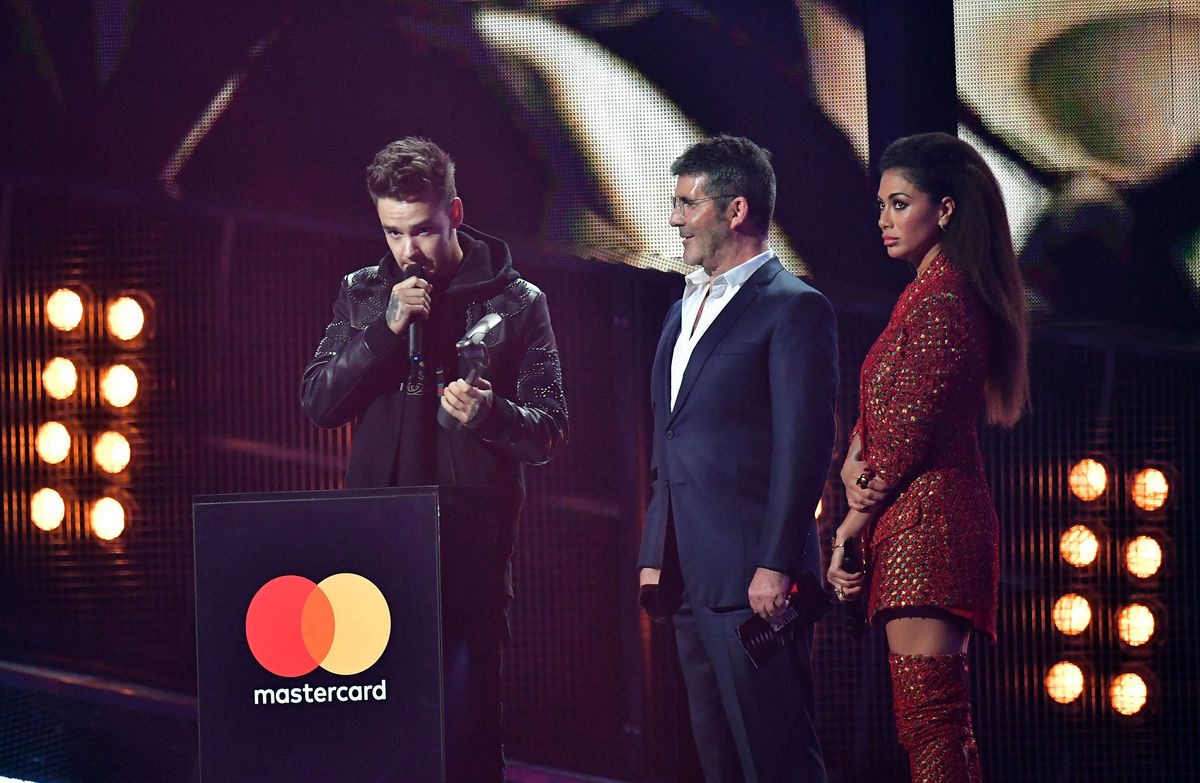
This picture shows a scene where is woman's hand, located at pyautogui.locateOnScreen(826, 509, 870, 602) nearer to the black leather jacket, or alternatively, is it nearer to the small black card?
the small black card

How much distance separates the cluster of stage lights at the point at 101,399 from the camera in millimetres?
3633

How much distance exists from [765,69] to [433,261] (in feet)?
4.24

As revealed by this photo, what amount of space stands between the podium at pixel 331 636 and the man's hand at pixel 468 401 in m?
0.50

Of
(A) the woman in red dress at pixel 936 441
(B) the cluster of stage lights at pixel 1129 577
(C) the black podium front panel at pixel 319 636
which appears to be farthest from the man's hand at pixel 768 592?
(B) the cluster of stage lights at pixel 1129 577

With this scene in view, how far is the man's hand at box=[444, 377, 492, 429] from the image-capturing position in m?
2.58

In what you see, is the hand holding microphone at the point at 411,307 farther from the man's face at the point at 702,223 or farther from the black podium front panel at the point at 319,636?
the black podium front panel at the point at 319,636

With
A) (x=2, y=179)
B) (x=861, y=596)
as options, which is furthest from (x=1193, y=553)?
(x=2, y=179)

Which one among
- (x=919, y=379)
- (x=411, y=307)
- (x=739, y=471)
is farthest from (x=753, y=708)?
(x=411, y=307)

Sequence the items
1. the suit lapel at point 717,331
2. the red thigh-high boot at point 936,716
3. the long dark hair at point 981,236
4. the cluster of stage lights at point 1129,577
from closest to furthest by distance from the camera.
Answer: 1. the red thigh-high boot at point 936,716
2. the long dark hair at point 981,236
3. the suit lapel at point 717,331
4. the cluster of stage lights at point 1129,577

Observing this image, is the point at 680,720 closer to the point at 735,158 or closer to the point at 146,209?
the point at 735,158

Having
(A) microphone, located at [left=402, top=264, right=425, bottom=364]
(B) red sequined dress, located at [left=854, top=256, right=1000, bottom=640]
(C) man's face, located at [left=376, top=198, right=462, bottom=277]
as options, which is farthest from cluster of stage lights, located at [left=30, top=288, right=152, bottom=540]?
(B) red sequined dress, located at [left=854, top=256, right=1000, bottom=640]

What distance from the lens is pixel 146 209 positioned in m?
3.67

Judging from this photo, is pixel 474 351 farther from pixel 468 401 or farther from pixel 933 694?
pixel 933 694

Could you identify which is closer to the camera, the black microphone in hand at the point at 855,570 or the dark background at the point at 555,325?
the black microphone in hand at the point at 855,570
